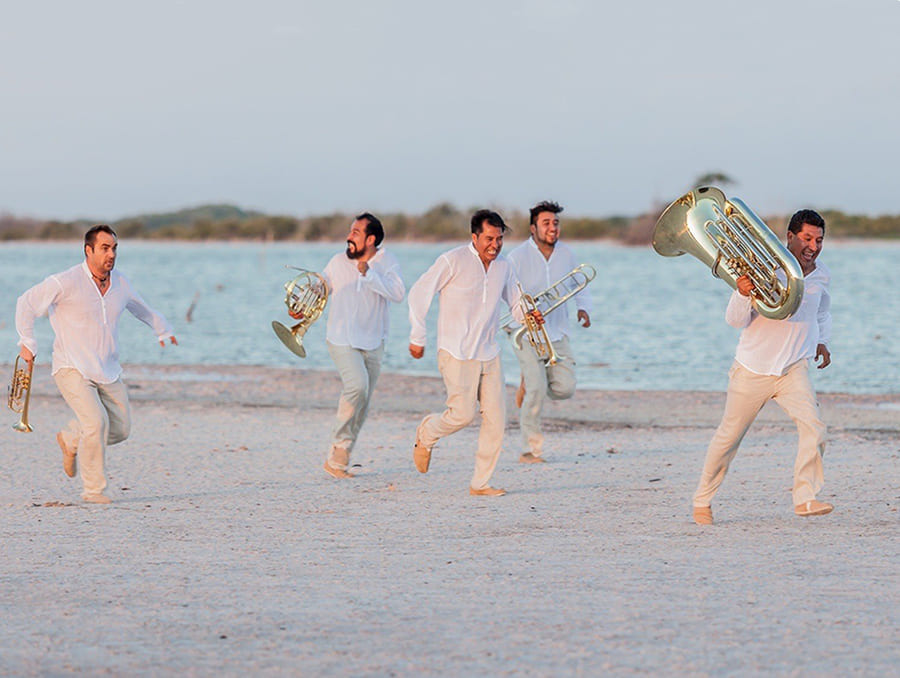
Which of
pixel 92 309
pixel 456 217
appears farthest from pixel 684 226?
pixel 456 217

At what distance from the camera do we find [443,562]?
26.2ft

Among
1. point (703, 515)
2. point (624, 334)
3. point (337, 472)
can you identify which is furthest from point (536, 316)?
point (624, 334)

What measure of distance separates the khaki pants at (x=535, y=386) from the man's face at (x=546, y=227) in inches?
34.6

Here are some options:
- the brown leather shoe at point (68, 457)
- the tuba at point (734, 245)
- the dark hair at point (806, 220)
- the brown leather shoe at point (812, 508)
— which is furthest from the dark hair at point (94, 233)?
the brown leather shoe at point (812, 508)

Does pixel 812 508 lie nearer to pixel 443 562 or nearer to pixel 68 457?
pixel 443 562

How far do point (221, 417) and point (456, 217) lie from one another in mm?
113166

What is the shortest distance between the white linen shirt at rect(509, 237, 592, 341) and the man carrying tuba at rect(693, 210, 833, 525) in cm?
378

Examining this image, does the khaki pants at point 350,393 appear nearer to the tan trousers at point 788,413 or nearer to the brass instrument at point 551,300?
the brass instrument at point 551,300

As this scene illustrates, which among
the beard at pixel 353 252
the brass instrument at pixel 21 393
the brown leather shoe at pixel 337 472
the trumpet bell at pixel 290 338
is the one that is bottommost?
the brown leather shoe at pixel 337 472

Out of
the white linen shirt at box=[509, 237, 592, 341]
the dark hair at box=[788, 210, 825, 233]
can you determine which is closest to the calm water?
the white linen shirt at box=[509, 237, 592, 341]

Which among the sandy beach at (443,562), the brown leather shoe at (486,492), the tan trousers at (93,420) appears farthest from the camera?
the brown leather shoe at (486,492)

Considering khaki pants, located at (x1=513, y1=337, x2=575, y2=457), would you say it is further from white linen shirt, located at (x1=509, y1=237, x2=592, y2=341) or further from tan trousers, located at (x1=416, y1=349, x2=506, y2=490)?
tan trousers, located at (x1=416, y1=349, x2=506, y2=490)

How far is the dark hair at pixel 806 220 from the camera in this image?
880cm

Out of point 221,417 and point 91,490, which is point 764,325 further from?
point 221,417
